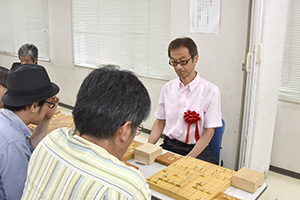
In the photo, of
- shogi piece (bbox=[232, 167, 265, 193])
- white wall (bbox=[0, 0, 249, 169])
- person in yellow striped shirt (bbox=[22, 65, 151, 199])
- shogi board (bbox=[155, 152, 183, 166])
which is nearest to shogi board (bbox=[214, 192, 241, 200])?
shogi piece (bbox=[232, 167, 265, 193])

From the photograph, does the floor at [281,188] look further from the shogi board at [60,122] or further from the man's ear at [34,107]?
the man's ear at [34,107]

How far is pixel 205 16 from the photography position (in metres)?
3.30

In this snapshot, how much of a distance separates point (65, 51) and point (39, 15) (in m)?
1.01

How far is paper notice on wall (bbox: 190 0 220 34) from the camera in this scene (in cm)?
321

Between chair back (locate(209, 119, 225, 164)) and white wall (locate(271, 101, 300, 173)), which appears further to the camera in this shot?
white wall (locate(271, 101, 300, 173))

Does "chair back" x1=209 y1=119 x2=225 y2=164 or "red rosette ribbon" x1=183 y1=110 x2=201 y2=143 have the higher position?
"red rosette ribbon" x1=183 y1=110 x2=201 y2=143

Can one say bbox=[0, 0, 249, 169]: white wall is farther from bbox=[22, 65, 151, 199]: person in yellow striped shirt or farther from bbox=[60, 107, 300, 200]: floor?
bbox=[22, 65, 151, 199]: person in yellow striped shirt

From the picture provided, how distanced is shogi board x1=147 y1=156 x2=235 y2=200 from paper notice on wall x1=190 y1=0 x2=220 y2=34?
1.87 meters

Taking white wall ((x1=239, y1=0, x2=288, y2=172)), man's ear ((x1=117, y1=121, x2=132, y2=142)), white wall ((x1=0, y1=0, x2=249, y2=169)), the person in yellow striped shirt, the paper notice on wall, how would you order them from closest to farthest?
the person in yellow striped shirt, man's ear ((x1=117, y1=121, x2=132, y2=142)), white wall ((x1=239, y1=0, x2=288, y2=172)), white wall ((x1=0, y1=0, x2=249, y2=169)), the paper notice on wall

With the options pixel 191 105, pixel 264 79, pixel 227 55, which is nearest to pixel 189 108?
pixel 191 105

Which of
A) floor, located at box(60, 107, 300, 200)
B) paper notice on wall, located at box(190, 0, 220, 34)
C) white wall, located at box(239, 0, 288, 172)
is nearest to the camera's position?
white wall, located at box(239, 0, 288, 172)

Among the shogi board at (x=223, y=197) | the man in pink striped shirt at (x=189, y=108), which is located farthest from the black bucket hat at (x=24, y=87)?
the man in pink striped shirt at (x=189, y=108)

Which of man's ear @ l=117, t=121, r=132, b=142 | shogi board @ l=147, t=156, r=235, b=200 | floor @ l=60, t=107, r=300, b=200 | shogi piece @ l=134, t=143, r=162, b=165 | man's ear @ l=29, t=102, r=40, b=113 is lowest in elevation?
floor @ l=60, t=107, r=300, b=200

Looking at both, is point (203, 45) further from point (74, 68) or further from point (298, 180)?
point (74, 68)
